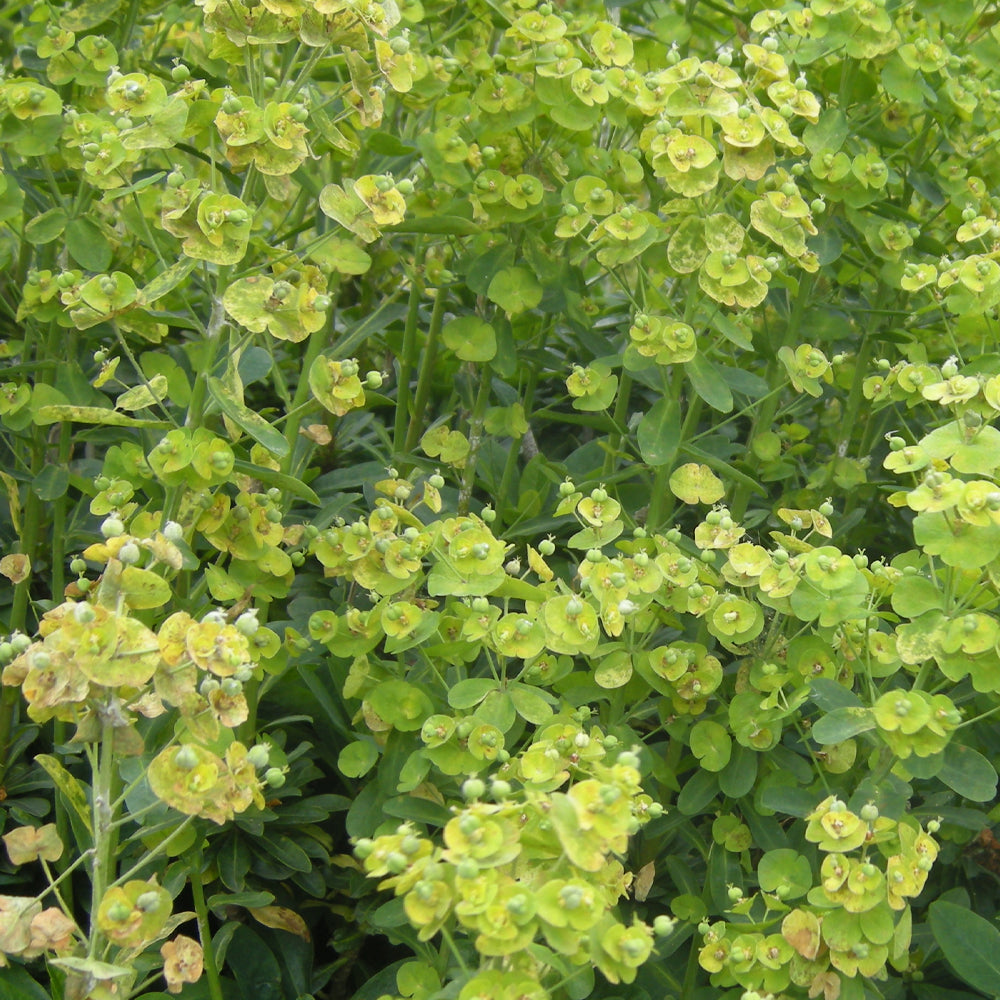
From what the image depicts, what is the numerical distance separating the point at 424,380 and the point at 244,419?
0.93m

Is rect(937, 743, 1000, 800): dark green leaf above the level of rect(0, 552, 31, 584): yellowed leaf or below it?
above

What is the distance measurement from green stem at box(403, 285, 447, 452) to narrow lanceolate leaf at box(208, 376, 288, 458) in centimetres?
87

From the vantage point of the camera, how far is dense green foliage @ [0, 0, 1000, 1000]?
59.9 inches

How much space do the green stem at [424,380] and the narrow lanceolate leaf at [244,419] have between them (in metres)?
0.87

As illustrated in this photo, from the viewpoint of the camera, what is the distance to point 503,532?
8.14ft

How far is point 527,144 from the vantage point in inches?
95.6

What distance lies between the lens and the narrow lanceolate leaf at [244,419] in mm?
1735

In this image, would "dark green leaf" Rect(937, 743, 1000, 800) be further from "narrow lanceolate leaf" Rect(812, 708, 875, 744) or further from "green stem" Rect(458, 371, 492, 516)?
"green stem" Rect(458, 371, 492, 516)

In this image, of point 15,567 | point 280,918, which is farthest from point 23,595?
point 280,918

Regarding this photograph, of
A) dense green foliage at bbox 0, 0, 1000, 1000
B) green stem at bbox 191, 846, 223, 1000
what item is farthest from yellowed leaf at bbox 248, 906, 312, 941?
green stem at bbox 191, 846, 223, 1000

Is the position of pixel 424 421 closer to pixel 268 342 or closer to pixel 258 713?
pixel 268 342

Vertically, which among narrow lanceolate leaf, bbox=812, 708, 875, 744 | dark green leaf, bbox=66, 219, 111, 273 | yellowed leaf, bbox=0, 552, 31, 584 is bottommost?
yellowed leaf, bbox=0, 552, 31, 584

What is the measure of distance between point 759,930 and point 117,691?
0.93m

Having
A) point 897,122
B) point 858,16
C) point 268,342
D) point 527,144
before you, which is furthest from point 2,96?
point 897,122
